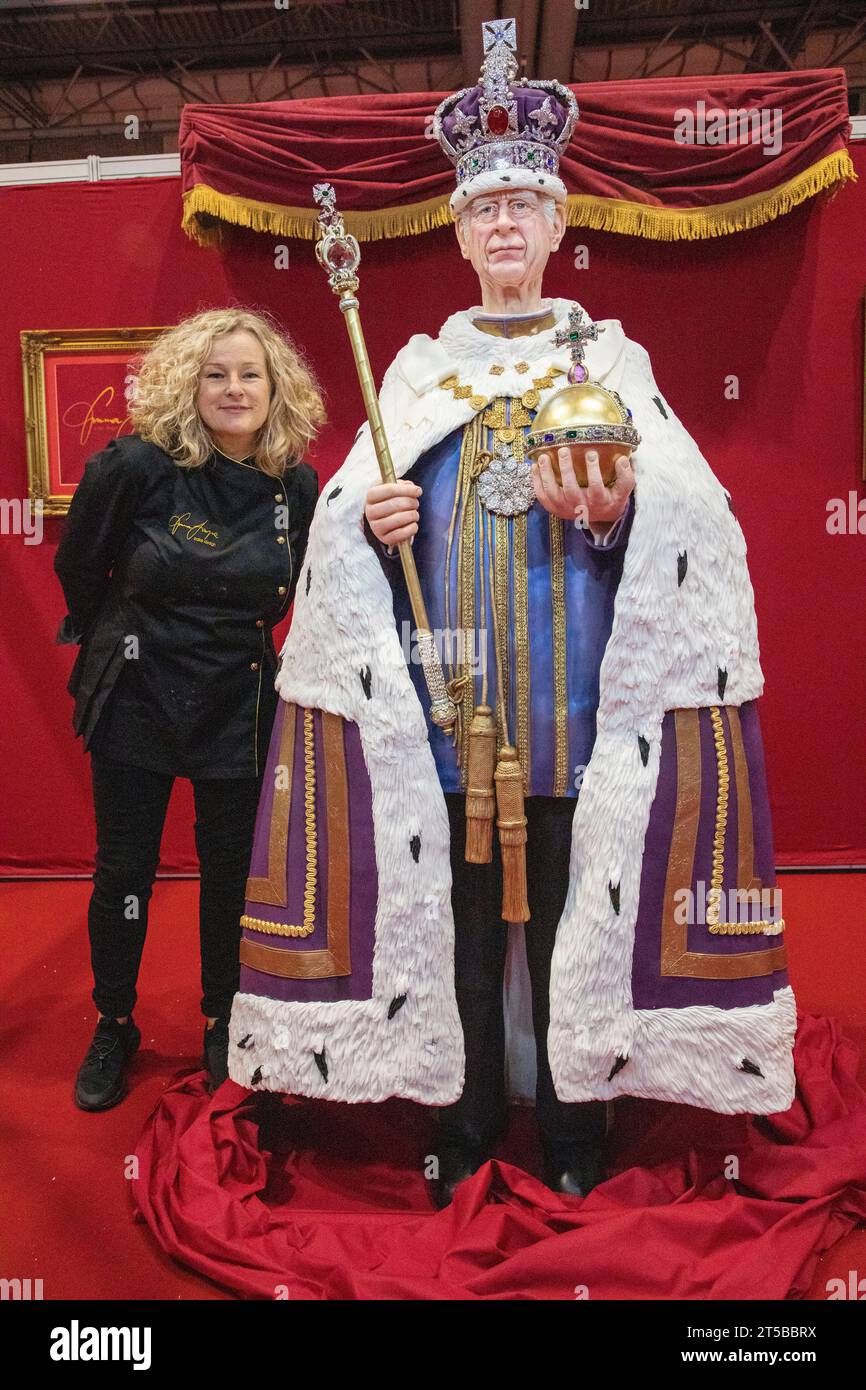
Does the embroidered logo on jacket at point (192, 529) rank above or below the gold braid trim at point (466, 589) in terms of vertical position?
above

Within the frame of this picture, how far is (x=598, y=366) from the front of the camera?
1.71 m

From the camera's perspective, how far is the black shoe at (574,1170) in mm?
1751

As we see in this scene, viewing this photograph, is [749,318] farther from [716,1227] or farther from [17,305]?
[716,1227]

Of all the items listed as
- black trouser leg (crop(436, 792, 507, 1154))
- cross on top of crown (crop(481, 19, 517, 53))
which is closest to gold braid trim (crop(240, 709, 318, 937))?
black trouser leg (crop(436, 792, 507, 1154))

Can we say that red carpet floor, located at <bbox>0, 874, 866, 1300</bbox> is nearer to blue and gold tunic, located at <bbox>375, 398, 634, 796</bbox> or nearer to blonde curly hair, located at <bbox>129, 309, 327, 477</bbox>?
blue and gold tunic, located at <bbox>375, 398, 634, 796</bbox>

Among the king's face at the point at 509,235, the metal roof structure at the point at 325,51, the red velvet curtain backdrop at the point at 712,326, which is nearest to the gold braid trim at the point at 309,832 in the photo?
the king's face at the point at 509,235

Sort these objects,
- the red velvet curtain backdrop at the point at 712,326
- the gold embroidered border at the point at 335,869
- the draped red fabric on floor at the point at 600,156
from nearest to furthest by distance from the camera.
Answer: the gold embroidered border at the point at 335,869
the draped red fabric on floor at the point at 600,156
the red velvet curtain backdrop at the point at 712,326

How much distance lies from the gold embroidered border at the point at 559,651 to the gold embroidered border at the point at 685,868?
0.59ft

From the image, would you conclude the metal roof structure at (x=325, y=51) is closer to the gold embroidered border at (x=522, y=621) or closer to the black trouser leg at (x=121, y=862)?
the gold embroidered border at (x=522, y=621)

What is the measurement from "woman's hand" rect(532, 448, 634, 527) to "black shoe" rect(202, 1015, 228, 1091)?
131 cm

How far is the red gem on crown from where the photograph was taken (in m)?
1.64

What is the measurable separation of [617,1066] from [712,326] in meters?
2.47
